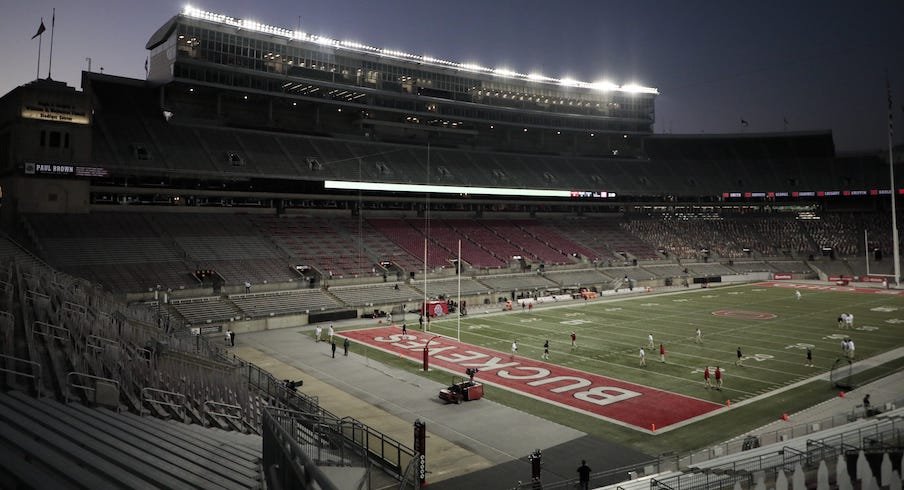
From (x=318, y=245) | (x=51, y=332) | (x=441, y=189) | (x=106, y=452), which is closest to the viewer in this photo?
(x=106, y=452)

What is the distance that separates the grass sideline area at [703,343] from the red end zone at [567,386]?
713 mm

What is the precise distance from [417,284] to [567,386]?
2766 centimetres

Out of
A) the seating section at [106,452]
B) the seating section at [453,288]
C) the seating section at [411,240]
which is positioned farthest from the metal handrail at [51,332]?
the seating section at [411,240]

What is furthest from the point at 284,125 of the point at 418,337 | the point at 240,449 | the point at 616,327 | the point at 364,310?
the point at 240,449

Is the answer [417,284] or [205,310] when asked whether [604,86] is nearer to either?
[417,284]

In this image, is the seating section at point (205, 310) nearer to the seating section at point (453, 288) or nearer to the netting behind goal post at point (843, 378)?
the seating section at point (453, 288)

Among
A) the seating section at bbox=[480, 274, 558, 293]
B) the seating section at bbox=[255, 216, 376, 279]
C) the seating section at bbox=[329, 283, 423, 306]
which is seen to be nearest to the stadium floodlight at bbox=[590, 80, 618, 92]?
the seating section at bbox=[480, 274, 558, 293]

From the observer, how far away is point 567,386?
81.0 feet

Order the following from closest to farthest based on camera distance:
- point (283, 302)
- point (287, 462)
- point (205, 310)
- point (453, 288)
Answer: point (287, 462) < point (205, 310) < point (283, 302) < point (453, 288)

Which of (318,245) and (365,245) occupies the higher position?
(365,245)

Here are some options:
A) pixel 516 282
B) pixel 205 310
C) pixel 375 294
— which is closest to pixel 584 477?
pixel 205 310

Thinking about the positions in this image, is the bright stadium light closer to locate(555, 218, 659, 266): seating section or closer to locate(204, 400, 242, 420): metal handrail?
locate(555, 218, 659, 266): seating section

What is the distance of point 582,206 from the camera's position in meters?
82.1

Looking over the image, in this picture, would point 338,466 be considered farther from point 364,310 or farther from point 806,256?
point 806,256
